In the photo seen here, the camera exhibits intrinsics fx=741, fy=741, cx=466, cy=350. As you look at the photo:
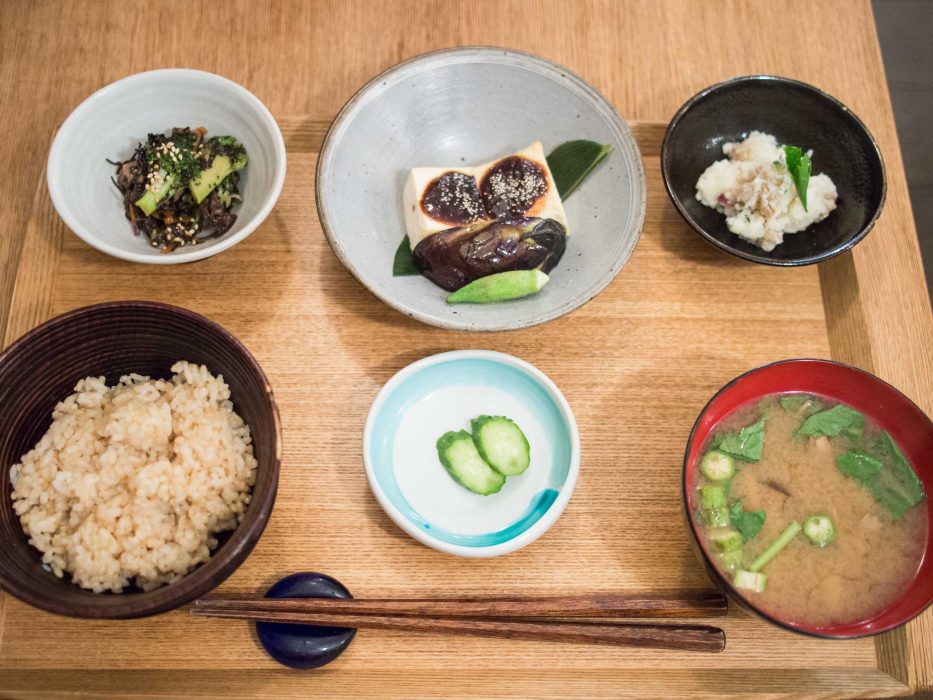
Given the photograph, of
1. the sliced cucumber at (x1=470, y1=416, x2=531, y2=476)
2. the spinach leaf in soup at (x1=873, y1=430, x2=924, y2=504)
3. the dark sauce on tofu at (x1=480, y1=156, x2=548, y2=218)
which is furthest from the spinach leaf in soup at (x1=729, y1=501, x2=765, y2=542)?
the dark sauce on tofu at (x1=480, y1=156, x2=548, y2=218)

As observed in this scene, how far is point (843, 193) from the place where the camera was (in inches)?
85.4

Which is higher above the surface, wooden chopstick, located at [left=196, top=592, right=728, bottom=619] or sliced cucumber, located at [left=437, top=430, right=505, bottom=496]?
sliced cucumber, located at [left=437, top=430, right=505, bottom=496]

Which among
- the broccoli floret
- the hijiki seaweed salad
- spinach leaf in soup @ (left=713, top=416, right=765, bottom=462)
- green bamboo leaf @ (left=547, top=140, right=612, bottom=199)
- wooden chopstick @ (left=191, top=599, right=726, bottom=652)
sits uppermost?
green bamboo leaf @ (left=547, top=140, right=612, bottom=199)

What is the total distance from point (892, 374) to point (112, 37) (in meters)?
2.57

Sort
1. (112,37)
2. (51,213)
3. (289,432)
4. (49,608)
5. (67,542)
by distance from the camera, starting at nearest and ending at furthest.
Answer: (49,608)
(67,542)
(289,432)
(51,213)
(112,37)

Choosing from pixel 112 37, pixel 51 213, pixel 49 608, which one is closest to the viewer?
pixel 49 608

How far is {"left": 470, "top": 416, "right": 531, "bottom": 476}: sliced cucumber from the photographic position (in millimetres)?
1846

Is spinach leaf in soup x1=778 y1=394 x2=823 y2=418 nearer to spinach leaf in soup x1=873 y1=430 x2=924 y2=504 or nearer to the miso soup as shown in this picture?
the miso soup

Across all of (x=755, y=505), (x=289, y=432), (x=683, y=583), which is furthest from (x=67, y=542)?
(x=755, y=505)

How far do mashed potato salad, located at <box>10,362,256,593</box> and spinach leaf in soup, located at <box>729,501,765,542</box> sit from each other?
1.15 m

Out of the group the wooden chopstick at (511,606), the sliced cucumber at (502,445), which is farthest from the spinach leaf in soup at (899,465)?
the sliced cucumber at (502,445)

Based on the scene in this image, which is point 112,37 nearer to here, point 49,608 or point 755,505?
point 49,608

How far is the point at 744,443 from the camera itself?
1841mm

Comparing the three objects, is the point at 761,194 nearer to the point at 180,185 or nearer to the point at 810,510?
the point at 810,510
